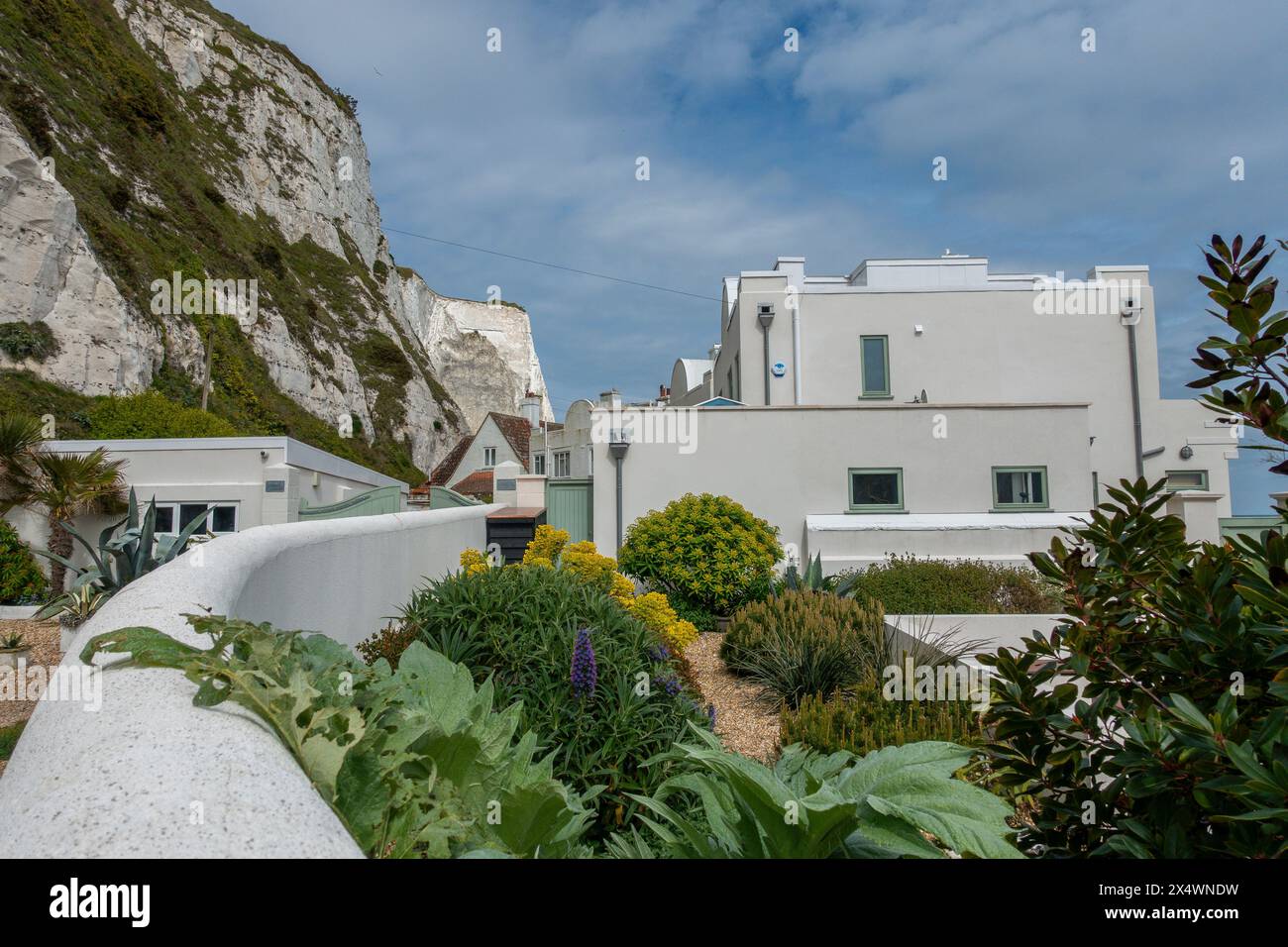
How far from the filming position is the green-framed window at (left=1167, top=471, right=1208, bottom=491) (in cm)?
1925

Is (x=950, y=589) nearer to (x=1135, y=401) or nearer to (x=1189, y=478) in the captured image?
(x=1135, y=401)

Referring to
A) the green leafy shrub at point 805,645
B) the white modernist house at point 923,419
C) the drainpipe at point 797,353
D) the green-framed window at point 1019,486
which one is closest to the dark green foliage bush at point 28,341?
the white modernist house at point 923,419

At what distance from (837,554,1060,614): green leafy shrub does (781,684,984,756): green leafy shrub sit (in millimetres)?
3887

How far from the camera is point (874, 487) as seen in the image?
15055 mm

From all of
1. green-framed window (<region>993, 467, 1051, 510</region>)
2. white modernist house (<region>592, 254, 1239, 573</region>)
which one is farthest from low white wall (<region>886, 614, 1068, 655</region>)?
green-framed window (<region>993, 467, 1051, 510</region>)

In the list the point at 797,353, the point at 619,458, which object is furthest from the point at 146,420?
the point at 797,353

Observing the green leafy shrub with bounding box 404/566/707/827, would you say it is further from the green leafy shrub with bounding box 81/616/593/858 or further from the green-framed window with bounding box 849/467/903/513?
the green-framed window with bounding box 849/467/903/513

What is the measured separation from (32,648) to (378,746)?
38.0 ft

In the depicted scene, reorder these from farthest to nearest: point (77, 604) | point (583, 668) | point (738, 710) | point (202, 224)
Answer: point (202, 224) → point (77, 604) → point (738, 710) → point (583, 668)

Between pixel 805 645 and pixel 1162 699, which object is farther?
pixel 805 645

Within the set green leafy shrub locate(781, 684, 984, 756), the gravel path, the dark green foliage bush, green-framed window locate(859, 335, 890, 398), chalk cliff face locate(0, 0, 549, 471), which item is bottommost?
the gravel path

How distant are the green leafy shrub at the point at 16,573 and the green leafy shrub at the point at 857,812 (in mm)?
14928

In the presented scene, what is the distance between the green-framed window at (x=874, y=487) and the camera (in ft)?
49.0

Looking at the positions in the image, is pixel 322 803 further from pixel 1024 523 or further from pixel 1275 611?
pixel 1024 523
